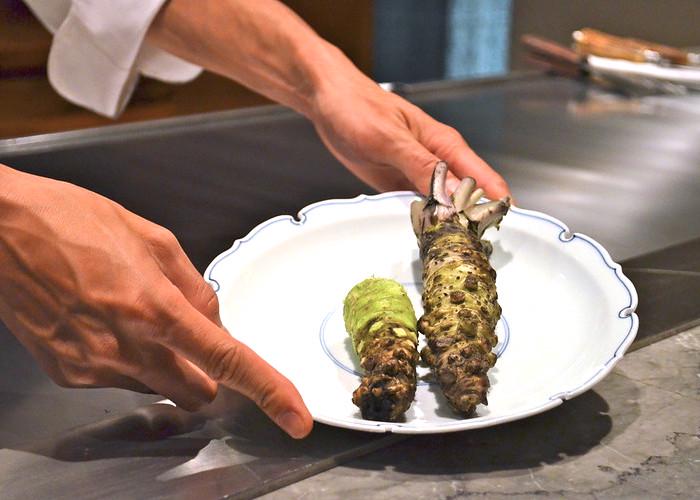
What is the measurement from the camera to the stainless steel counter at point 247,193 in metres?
0.76

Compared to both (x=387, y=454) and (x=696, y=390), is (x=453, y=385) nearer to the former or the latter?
(x=387, y=454)

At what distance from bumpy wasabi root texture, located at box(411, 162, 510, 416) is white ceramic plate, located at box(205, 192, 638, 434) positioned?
0.04 m

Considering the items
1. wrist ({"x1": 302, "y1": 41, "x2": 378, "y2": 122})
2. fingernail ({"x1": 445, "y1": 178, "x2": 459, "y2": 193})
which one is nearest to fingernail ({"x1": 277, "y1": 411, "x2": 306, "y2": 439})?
fingernail ({"x1": 445, "y1": 178, "x2": 459, "y2": 193})

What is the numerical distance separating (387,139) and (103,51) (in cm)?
65

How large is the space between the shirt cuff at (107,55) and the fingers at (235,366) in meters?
0.96

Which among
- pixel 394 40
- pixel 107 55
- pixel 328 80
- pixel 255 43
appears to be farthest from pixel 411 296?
pixel 394 40

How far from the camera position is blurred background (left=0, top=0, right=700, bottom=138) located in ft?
9.73

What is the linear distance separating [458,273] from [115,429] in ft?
1.26

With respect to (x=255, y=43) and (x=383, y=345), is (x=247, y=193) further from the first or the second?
(x=383, y=345)

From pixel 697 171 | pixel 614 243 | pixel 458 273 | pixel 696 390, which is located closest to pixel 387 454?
pixel 458 273

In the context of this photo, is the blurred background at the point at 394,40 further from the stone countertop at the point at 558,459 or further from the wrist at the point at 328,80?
the stone countertop at the point at 558,459

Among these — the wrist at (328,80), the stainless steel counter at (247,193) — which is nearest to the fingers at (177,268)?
the stainless steel counter at (247,193)

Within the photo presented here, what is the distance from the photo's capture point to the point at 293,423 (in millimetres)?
742

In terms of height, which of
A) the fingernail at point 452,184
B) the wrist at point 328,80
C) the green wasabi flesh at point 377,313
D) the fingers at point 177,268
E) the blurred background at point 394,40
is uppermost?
the wrist at point 328,80
